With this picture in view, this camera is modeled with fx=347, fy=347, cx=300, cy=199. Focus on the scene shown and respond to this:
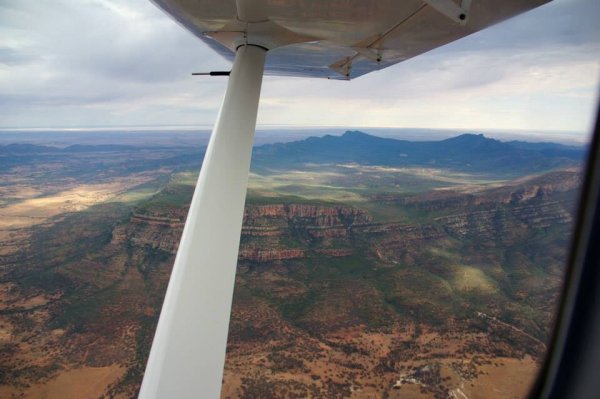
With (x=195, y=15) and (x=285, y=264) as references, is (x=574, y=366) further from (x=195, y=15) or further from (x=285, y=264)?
(x=285, y=264)

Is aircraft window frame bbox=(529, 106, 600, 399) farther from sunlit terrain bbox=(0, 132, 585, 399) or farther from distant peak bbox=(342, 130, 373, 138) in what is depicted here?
distant peak bbox=(342, 130, 373, 138)

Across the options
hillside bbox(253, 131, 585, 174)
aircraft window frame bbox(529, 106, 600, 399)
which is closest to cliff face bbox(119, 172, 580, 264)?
hillside bbox(253, 131, 585, 174)

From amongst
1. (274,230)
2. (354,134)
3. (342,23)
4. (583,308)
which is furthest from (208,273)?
(354,134)

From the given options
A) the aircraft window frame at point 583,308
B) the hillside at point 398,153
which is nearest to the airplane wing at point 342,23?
the aircraft window frame at point 583,308

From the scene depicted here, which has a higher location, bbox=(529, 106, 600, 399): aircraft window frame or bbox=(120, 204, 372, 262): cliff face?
bbox=(529, 106, 600, 399): aircraft window frame

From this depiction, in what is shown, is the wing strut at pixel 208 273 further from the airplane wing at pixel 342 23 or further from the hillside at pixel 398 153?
the hillside at pixel 398 153

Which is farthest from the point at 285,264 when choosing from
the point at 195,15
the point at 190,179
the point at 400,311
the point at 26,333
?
the point at 195,15
